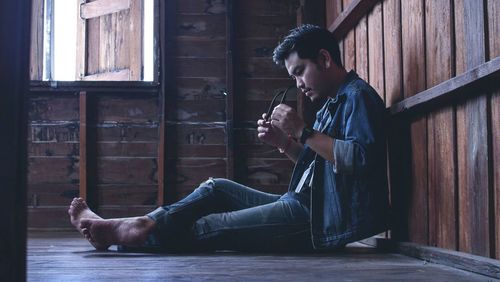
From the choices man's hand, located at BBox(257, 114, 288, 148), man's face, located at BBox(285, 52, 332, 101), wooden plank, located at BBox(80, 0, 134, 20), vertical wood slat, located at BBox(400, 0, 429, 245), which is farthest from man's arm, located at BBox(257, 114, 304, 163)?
wooden plank, located at BBox(80, 0, 134, 20)

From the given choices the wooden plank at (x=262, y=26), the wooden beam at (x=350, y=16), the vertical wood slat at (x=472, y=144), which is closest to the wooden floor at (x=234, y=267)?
the vertical wood slat at (x=472, y=144)

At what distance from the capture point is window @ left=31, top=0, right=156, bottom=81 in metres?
4.65

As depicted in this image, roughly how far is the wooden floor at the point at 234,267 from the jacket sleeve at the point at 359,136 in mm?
351

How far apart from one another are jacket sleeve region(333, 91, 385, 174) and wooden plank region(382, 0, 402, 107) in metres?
0.27

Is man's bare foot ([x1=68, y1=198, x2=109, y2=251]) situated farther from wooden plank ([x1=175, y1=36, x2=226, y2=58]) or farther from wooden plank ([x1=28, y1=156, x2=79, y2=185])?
wooden plank ([x1=175, y1=36, x2=226, y2=58])

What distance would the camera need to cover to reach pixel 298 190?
2.71 m

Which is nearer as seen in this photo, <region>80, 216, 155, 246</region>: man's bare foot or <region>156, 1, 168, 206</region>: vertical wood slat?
<region>80, 216, 155, 246</region>: man's bare foot

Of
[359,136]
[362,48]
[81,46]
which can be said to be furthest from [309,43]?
[81,46]

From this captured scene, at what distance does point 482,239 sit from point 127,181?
2.87 meters

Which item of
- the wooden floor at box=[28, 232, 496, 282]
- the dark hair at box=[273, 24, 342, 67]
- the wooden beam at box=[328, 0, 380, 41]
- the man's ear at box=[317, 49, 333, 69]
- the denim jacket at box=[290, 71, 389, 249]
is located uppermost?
the wooden beam at box=[328, 0, 380, 41]

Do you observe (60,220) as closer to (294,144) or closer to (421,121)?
(294,144)

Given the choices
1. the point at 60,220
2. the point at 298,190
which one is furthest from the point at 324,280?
the point at 60,220

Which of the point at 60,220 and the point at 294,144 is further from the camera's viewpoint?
the point at 60,220

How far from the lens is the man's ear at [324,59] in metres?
2.69
